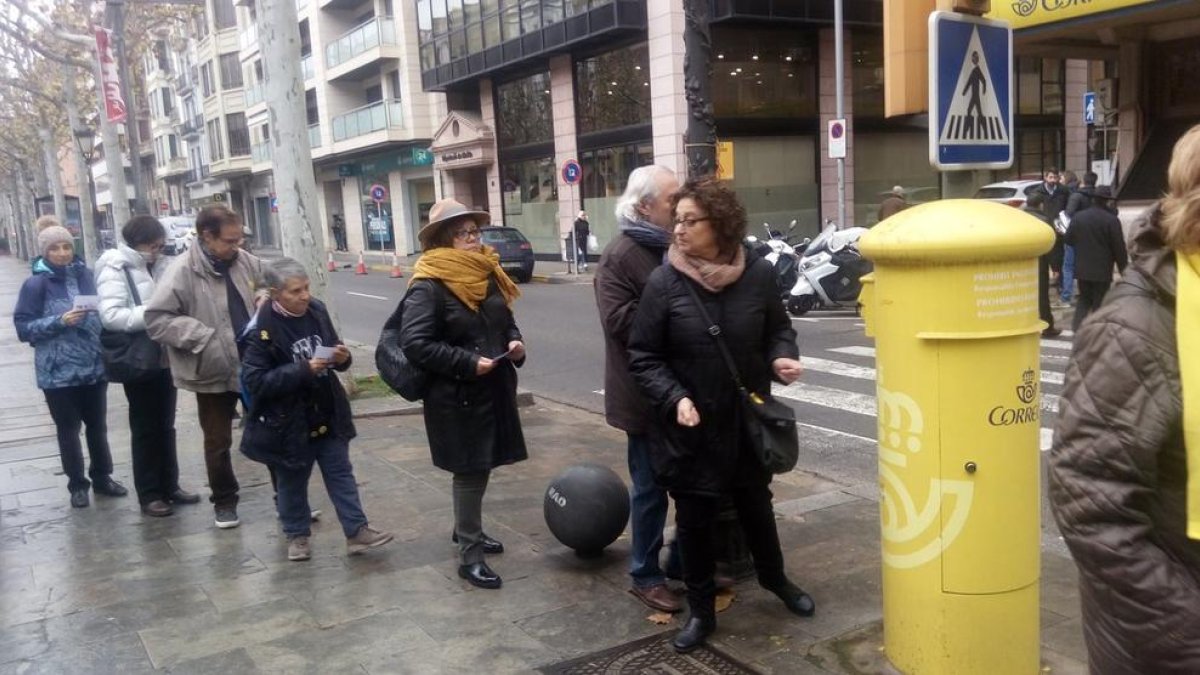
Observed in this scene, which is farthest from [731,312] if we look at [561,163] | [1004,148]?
[561,163]

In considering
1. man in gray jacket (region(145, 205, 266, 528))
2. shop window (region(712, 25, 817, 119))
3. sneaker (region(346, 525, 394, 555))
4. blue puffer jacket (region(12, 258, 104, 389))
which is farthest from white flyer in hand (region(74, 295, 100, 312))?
shop window (region(712, 25, 817, 119))

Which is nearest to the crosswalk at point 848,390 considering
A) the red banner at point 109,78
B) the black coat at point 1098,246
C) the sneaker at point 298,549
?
the black coat at point 1098,246

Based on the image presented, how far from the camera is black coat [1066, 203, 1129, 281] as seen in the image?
10.4m

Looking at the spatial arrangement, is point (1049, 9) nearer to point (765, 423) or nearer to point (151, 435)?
point (765, 423)

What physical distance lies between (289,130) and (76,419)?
354 cm

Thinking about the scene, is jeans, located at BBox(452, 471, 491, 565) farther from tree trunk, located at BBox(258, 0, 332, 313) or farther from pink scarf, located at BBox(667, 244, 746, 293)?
tree trunk, located at BBox(258, 0, 332, 313)

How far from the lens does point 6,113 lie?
42.0 meters

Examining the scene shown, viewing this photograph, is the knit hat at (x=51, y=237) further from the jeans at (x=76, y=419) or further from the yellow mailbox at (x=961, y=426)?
the yellow mailbox at (x=961, y=426)

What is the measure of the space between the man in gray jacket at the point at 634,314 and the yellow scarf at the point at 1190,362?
7.74 feet

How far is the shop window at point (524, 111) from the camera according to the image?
96.8 feet

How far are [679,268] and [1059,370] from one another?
735 cm

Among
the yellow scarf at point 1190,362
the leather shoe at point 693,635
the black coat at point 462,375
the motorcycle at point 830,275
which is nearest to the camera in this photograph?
the yellow scarf at point 1190,362

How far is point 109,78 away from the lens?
15891 millimetres

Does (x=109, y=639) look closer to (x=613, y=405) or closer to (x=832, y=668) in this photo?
(x=613, y=405)
